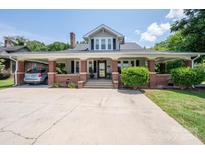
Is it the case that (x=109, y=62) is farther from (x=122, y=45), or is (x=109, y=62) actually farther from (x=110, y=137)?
(x=110, y=137)

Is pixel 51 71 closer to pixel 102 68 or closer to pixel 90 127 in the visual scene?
pixel 102 68

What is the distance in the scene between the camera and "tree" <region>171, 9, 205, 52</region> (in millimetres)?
18406

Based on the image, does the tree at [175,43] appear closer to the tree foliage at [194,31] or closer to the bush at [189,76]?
the tree foliage at [194,31]

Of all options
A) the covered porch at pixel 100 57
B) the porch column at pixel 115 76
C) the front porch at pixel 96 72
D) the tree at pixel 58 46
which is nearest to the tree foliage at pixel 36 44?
the tree at pixel 58 46

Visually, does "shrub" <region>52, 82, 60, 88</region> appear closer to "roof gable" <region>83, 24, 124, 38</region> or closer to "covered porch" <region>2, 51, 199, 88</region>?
"covered porch" <region>2, 51, 199, 88</region>

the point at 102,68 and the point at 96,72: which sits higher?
the point at 102,68

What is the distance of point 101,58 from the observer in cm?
1688

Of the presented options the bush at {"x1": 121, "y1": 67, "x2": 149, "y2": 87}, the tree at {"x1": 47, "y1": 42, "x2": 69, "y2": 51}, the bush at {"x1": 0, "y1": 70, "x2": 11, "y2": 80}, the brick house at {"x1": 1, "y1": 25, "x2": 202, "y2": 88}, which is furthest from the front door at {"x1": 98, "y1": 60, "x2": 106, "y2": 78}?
the tree at {"x1": 47, "y1": 42, "x2": 69, "y2": 51}

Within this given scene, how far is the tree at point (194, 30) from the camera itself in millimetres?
18406

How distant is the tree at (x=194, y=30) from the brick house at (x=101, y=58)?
3872 mm

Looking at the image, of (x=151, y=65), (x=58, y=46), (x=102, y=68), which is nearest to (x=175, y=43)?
(x=102, y=68)

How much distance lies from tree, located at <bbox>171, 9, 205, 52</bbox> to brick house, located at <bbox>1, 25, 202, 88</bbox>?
387cm

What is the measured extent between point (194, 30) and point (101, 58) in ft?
36.9

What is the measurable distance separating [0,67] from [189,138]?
24.0 m
